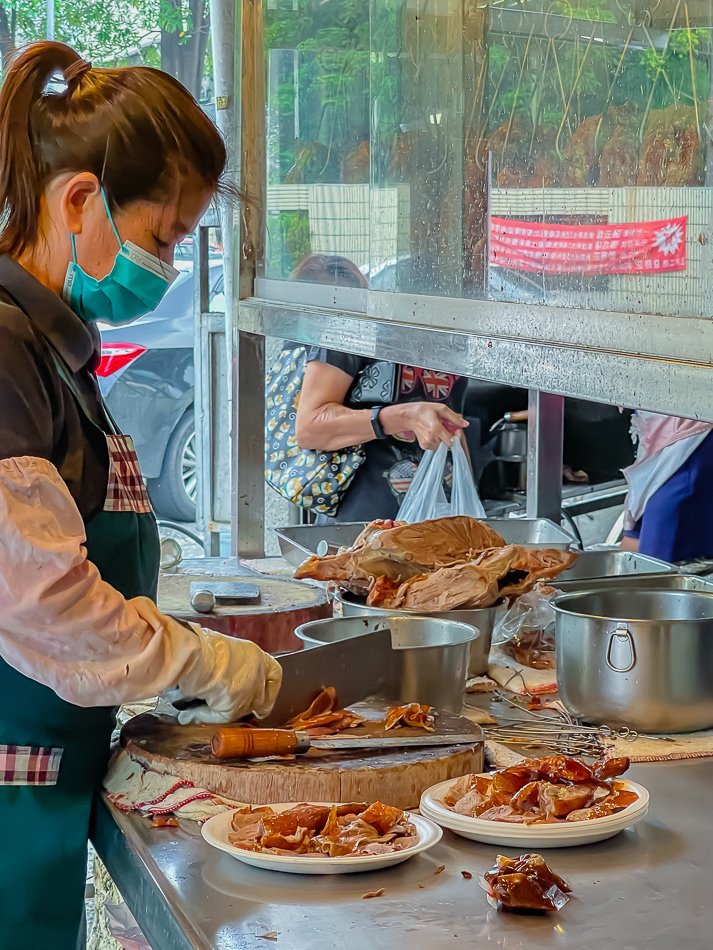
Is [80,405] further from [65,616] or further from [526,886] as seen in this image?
[526,886]

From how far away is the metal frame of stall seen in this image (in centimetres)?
167

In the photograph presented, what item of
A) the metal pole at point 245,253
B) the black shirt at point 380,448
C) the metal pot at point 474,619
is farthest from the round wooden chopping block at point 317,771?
the metal pole at point 245,253

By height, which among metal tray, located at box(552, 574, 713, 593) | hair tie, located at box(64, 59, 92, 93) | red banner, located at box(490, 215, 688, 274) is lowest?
metal tray, located at box(552, 574, 713, 593)

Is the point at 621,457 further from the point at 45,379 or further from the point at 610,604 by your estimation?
the point at 45,379

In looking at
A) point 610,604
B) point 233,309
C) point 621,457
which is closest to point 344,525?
point 233,309

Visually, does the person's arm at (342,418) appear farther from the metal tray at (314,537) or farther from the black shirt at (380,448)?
the metal tray at (314,537)

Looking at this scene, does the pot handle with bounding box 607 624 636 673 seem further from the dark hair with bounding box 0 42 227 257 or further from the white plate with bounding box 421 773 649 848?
the dark hair with bounding box 0 42 227 257

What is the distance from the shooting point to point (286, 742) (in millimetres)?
1595

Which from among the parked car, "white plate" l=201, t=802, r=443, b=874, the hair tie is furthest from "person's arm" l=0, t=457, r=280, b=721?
the parked car

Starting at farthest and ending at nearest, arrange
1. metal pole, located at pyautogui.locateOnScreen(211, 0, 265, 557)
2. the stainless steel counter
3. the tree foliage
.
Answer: the tree foliage
metal pole, located at pyautogui.locateOnScreen(211, 0, 265, 557)
the stainless steel counter

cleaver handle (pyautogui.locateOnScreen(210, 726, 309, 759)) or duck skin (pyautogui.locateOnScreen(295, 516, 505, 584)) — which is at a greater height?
duck skin (pyautogui.locateOnScreen(295, 516, 505, 584))

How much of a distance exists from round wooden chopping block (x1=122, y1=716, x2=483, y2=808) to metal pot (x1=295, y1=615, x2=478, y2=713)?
8.9 inches

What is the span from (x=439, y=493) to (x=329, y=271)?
76 centimetres

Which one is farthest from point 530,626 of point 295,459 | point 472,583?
point 295,459
